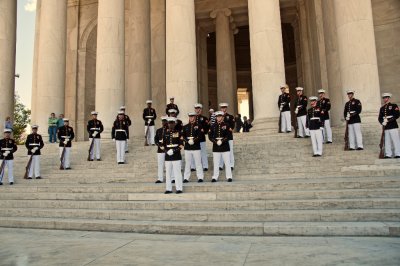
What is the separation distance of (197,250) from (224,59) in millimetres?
32773

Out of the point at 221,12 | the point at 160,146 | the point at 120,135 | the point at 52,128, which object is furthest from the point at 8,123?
the point at 221,12

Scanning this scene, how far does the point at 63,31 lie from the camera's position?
3150 centimetres

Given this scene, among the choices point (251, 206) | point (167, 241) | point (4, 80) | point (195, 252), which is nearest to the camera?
point (195, 252)

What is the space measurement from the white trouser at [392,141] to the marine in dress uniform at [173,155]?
34.1 ft

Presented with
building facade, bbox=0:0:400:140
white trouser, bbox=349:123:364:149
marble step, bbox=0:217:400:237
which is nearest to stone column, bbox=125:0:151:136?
building facade, bbox=0:0:400:140

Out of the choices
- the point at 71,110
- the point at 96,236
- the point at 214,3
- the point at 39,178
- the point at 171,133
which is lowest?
the point at 96,236

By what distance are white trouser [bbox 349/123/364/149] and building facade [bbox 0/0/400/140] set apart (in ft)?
12.3

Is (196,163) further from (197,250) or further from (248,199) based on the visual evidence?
(197,250)

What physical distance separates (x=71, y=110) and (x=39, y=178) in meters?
22.0

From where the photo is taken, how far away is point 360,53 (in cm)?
2239

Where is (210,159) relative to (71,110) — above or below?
below

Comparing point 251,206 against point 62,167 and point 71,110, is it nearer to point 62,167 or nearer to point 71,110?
point 62,167

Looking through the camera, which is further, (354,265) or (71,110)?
(71,110)

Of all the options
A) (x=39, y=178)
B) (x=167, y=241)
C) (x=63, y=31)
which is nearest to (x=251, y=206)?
(x=167, y=241)
